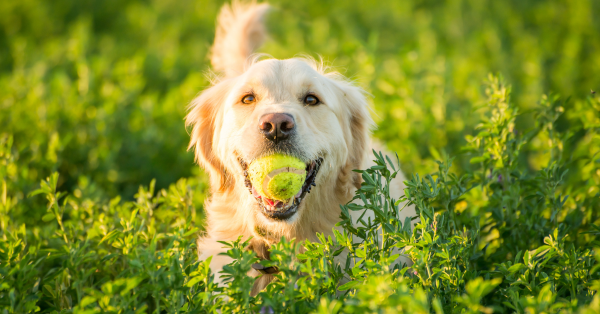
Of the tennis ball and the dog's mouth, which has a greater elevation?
the tennis ball

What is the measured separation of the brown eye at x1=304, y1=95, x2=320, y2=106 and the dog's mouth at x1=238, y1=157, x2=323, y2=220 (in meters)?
0.39

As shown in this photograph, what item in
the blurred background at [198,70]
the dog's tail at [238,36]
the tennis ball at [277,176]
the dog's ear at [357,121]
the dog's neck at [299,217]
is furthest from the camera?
the blurred background at [198,70]

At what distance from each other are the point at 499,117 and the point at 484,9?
669 cm

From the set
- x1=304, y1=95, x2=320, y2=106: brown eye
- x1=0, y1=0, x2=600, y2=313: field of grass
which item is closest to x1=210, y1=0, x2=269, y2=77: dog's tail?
x1=0, y1=0, x2=600, y2=313: field of grass

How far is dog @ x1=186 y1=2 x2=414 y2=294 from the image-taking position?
2.75 metres

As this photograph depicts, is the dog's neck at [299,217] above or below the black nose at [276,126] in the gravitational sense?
below

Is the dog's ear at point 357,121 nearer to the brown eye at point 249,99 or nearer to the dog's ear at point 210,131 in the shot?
the brown eye at point 249,99

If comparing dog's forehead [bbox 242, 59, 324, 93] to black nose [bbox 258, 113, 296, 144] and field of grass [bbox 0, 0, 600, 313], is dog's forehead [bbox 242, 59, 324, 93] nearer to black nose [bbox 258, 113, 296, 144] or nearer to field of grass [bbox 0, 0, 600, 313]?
black nose [bbox 258, 113, 296, 144]

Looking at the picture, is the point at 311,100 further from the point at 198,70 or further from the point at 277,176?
the point at 198,70

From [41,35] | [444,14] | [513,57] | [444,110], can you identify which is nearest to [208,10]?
[41,35]

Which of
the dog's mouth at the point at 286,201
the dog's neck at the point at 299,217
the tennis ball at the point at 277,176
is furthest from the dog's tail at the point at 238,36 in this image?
the tennis ball at the point at 277,176

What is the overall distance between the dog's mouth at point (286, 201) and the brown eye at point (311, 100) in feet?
1.29

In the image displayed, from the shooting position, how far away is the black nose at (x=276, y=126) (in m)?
2.65

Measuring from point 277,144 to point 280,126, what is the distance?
0.11 m
